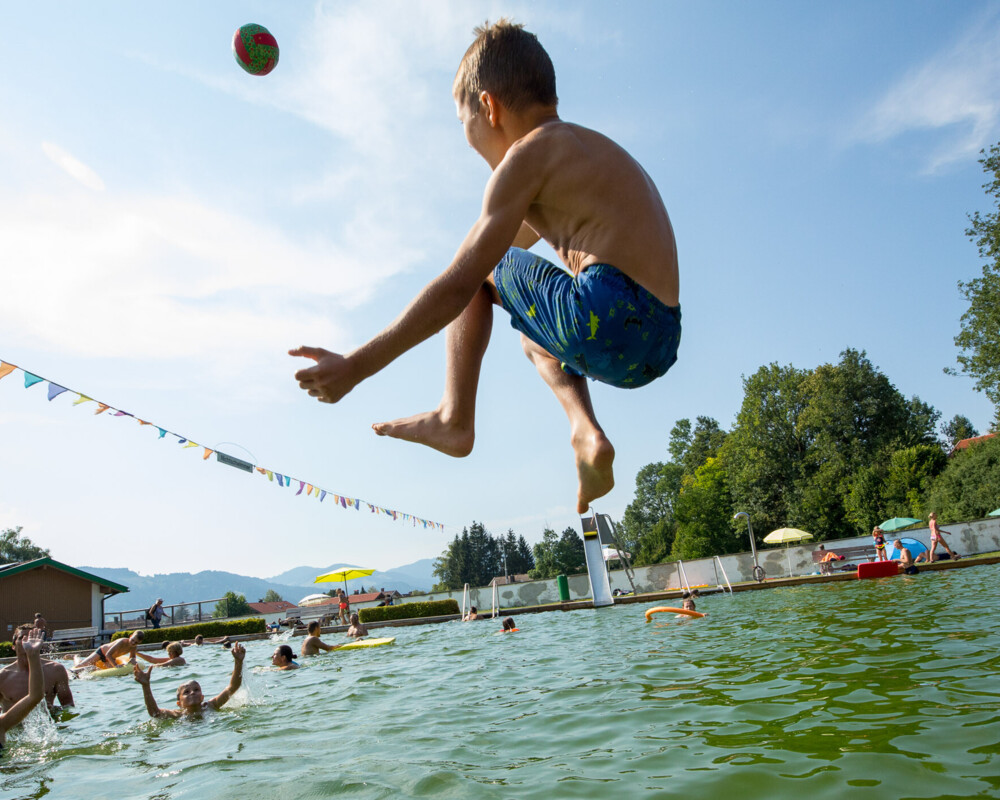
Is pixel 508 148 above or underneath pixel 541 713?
above

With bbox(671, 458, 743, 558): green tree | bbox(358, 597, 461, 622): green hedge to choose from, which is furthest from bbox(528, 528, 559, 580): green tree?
bbox(358, 597, 461, 622): green hedge

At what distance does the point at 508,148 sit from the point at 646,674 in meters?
5.97

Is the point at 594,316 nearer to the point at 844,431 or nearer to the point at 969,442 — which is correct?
the point at 844,431

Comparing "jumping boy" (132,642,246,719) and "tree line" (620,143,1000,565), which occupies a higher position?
"tree line" (620,143,1000,565)

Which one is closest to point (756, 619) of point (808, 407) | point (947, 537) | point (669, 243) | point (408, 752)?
point (408, 752)

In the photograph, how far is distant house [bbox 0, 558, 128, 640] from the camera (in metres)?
26.9

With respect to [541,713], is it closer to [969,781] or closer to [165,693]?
[969,781]

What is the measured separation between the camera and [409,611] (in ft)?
81.4

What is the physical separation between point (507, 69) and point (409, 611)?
24.6m

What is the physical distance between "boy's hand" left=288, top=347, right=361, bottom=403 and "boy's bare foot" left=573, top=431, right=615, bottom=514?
832 mm

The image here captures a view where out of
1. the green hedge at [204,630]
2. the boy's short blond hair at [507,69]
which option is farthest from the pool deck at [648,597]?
the boy's short blond hair at [507,69]

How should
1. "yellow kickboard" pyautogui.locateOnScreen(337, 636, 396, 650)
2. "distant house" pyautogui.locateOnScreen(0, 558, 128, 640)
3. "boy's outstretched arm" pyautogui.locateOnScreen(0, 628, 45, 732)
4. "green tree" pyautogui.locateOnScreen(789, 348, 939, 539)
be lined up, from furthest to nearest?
1. "green tree" pyautogui.locateOnScreen(789, 348, 939, 539)
2. "distant house" pyautogui.locateOnScreen(0, 558, 128, 640)
3. "yellow kickboard" pyautogui.locateOnScreen(337, 636, 396, 650)
4. "boy's outstretched arm" pyautogui.locateOnScreen(0, 628, 45, 732)

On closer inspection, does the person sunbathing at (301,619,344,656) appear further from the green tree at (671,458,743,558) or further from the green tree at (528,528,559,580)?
the green tree at (528,528,559,580)

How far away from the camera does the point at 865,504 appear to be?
39562 mm
